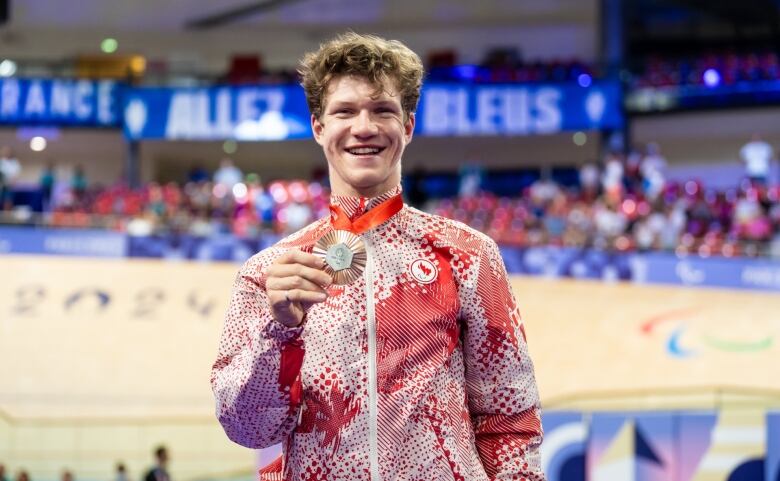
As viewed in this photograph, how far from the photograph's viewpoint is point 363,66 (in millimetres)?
2172

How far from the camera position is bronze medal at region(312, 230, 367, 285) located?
6.48 feet

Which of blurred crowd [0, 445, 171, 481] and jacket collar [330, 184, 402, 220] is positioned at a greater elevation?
jacket collar [330, 184, 402, 220]

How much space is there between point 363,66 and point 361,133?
13cm

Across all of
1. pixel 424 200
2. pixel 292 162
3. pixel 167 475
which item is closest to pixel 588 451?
pixel 167 475

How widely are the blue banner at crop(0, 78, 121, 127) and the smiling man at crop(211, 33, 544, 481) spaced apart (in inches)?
901

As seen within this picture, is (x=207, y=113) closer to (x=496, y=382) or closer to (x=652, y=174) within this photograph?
(x=652, y=174)

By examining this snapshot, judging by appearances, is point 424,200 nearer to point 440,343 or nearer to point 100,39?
point 100,39

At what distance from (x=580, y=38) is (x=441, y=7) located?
10.8 ft

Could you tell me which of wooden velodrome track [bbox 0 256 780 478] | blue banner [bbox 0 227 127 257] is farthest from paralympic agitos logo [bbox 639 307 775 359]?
blue banner [bbox 0 227 127 257]

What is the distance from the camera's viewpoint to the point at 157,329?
16547 millimetres

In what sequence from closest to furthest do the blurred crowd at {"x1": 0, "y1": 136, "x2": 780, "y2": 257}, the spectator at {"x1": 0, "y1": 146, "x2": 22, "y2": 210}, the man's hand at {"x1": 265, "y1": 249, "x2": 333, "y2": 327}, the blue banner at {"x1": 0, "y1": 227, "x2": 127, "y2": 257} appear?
the man's hand at {"x1": 265, "y1": 249, "x2": 333, "y2": 327} → the blurred crowd at {"x1": 0, "y1": 136, "x2": 780, "y2": 257} → the blue banner at {"x1": 0, "y1": 227, "x2": 127, "y2": 257} → the spectator at {"x1": 0, "y1": 146, "x2": 22, "y2": 210}

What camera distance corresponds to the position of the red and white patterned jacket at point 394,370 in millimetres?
2080

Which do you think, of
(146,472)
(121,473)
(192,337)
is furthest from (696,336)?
(146,472)

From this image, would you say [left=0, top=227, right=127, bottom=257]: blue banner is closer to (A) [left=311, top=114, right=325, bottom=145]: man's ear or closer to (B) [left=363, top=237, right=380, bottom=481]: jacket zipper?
(A) [left=311, top=114, right=325, bottom=145]: man's ear
